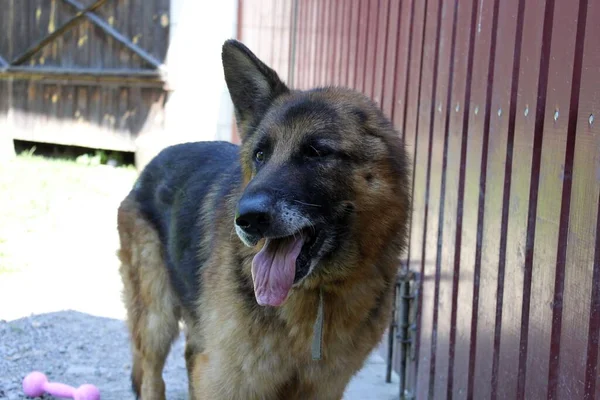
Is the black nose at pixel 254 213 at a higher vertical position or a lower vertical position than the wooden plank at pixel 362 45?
lower

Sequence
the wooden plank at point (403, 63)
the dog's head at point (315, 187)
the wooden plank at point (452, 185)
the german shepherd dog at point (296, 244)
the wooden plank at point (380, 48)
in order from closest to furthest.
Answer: the dog's head at point (315, 187) → the german shepherd dog at point (296, 244) → the wooden plank at point (452, 185) → the wooden plank at point (403, 63) → the wooden plank at point (380, 48)

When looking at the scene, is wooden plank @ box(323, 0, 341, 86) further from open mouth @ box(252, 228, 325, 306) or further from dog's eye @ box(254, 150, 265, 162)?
open mouth @ box(252, 228, 325, 306)

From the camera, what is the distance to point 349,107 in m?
3.57

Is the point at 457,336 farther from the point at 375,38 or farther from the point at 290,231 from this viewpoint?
the point at 375,38

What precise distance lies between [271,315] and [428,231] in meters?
1.56

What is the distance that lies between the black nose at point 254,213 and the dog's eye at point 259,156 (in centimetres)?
50

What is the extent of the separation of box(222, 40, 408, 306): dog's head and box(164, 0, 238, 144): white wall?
8235 millimetres

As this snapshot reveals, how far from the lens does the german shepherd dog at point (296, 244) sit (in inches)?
126

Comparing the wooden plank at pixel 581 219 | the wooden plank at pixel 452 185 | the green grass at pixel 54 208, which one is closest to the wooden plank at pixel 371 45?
the wooden plank at pixel 452 185

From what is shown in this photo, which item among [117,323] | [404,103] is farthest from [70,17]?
[404,103]

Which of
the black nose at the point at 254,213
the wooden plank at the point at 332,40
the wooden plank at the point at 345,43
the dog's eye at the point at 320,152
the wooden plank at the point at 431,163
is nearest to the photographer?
the black nose at the point at 254,213

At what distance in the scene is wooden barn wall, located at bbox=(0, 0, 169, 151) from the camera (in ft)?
44.0

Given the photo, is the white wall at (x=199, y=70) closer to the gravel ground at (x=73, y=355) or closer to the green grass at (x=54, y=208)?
the green grass at (x=54, y=208)

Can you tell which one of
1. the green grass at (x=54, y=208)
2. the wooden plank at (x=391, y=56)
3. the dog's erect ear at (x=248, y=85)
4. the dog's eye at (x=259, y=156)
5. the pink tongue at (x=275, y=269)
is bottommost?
the green grass at (x=54, y=208)
